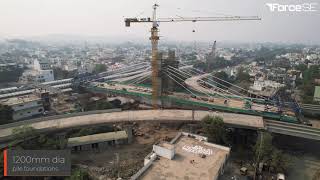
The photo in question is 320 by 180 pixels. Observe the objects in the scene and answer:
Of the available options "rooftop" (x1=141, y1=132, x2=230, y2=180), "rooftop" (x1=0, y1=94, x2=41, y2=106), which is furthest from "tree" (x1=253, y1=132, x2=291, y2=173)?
"rooftop" (x1=0, y1=94, x2=41, y2=106)

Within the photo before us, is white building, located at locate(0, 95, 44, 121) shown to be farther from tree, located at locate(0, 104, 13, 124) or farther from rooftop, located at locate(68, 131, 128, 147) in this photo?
rooftop, located at locate(68, 131, 128, 147)

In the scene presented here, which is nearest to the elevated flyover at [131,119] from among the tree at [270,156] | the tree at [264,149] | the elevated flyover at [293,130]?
the elevated flyover at [293,130]

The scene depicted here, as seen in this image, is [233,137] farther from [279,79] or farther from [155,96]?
[279,79]

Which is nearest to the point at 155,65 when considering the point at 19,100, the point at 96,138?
the point at 96,138

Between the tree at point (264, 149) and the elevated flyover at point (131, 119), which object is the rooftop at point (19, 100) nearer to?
the elevated flyover at point (131, 119)

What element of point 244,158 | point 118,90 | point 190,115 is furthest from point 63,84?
point 244,158

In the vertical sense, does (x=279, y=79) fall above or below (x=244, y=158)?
above
